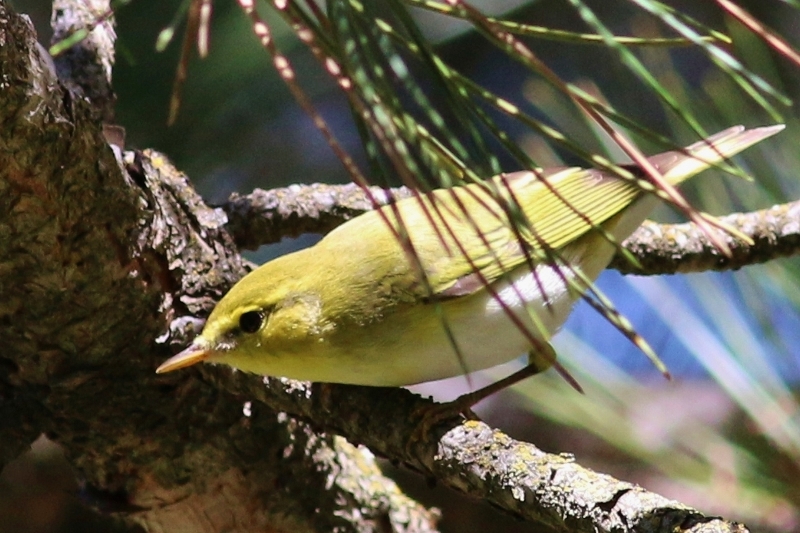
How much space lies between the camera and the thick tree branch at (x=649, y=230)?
1300 millimetres

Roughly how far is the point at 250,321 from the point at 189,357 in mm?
148

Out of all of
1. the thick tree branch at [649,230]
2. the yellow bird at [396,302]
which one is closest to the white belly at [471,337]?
the yellow bird at [396,302]

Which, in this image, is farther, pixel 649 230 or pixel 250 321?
pixel 649 230

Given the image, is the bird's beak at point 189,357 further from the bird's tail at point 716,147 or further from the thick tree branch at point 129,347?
the bird's tail at point 716,147

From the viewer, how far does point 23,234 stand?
96 cm

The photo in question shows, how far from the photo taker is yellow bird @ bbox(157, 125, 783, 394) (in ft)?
3.90

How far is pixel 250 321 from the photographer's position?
1.26m

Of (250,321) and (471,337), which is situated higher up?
(250,321)

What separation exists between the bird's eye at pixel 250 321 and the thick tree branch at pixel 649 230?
136 mm

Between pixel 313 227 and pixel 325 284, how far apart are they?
5.7 inches

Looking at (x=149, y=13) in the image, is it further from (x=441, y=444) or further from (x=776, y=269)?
(x=776, y=269)

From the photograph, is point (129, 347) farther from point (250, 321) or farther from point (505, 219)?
point (505, 219)

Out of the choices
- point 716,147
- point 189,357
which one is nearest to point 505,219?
point 716,147

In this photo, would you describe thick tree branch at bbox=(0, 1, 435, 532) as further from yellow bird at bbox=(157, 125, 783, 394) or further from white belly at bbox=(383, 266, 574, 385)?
white belly at bbox=(383, 266, 574, 385)
